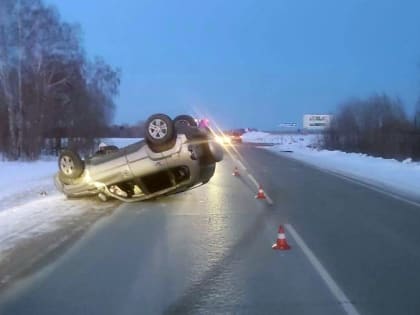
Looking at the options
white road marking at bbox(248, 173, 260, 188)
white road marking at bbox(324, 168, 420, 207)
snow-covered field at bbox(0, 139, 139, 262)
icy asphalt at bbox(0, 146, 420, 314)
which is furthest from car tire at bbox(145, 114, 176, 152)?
white road marking at bbox(248, 173, 260, 188)

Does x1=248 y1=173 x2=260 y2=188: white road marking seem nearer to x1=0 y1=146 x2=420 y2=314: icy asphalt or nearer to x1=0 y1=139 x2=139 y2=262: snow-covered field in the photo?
x1=0 y1=146 x2=420 y2=314: icy asphalt

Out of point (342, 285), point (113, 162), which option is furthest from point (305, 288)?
point (113, 162)

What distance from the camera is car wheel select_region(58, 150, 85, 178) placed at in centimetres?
1379

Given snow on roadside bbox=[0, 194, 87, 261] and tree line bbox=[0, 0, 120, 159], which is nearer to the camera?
snow on roadside bbox=[0, 194, 87, 261]

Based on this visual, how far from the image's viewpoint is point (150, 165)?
13062 mm

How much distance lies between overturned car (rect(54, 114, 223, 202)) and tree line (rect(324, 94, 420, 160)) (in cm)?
2442

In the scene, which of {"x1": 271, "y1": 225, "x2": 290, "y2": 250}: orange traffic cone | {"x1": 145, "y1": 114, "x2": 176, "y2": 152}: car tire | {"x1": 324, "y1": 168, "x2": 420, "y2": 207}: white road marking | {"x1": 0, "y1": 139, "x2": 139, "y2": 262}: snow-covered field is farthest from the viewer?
{"x1": 324, "y1": 168, "x2": 420, "y2": 207}: white road marking

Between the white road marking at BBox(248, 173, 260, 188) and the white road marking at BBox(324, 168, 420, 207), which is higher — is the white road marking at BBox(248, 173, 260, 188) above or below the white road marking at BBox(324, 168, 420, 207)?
above

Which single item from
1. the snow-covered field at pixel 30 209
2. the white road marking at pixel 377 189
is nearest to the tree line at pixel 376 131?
the white road marking at pixel 377 189

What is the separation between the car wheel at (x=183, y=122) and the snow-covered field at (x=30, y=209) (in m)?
2.75

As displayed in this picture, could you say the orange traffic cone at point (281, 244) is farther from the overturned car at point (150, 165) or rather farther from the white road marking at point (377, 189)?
the white road marking at point (377, 189)

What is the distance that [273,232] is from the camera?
389 inches

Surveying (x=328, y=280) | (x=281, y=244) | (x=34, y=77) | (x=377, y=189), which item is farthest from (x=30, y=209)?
(x=34, y=77)

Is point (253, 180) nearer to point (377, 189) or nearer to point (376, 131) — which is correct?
point (377, 189)
